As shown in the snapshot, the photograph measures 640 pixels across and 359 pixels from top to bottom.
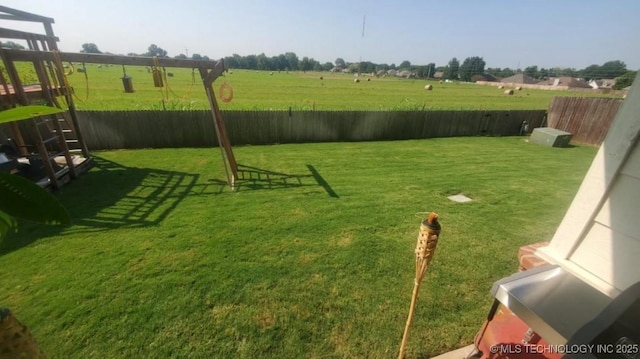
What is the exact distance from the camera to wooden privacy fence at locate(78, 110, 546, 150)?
388 inches

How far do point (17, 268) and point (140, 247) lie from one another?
5.00 ft

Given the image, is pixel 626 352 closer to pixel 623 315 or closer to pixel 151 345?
pixel 623 315

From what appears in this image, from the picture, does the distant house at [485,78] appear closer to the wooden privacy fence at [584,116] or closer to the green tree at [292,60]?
the green tree at [292,60]

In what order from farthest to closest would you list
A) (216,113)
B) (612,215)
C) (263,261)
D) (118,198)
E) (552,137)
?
1. (552,137)
2. (216,113)
3. (118,198)
4. (263,261)
5. (612,215)

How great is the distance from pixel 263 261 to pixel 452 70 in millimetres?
134860

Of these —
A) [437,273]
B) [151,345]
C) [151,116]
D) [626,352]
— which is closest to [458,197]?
[437,273]

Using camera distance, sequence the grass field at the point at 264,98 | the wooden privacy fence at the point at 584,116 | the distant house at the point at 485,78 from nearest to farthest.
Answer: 1. the wooden privacy fence at the point at 584,116
2. the grass field at the point at 264,98
3. the distant house at the point at 485,78

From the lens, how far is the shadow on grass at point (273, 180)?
23.6 feet

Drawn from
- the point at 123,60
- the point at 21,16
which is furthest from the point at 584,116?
the point at 21,16

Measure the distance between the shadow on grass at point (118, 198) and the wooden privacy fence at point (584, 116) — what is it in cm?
1681

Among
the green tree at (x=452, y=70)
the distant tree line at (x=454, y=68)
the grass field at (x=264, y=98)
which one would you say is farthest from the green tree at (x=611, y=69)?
the grass field at (x=264, y=98)

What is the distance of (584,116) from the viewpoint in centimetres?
1349

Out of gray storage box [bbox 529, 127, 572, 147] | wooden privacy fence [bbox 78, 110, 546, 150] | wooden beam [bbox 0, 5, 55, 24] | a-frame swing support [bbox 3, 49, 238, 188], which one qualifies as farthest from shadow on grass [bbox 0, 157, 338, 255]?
gray storage box [bbox 529, 127, 572, 147]

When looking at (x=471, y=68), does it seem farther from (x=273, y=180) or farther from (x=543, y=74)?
(x=273, y=180)
